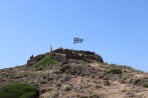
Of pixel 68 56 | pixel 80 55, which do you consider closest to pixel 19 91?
pixel 68 56

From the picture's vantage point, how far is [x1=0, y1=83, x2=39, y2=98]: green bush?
22.4m

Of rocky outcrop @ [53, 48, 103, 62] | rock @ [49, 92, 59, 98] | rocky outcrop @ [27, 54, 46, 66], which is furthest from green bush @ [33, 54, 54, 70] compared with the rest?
rock @ [49, 92, 59, 98]

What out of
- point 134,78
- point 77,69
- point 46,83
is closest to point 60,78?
point 46,83

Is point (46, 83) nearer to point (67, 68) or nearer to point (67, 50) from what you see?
point (67, 68)

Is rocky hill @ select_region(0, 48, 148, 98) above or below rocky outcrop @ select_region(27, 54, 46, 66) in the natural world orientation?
below

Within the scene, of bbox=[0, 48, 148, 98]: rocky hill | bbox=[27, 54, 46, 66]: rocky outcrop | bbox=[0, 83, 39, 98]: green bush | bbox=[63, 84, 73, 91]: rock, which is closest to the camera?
bbox=[0, 48, 148, 98]: rocky hill

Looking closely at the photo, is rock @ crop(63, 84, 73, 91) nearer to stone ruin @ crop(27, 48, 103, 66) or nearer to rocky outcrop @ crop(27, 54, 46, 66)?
stone ruin @ crop(27, 48, 103, 66)

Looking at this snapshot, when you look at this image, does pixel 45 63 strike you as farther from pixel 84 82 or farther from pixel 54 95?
pixel 54 95

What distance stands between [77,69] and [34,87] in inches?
205

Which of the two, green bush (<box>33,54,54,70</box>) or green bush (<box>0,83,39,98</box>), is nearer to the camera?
green bush (<box>0,83,39,98</box>)

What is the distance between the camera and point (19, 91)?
22.8m

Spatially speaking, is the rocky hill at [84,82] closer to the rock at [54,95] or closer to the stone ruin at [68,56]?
the rock at [54,95]

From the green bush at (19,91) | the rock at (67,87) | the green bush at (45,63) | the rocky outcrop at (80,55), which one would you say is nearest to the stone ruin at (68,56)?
the rocky outcrop at (80,55)

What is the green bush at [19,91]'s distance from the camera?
22359 millimetres
